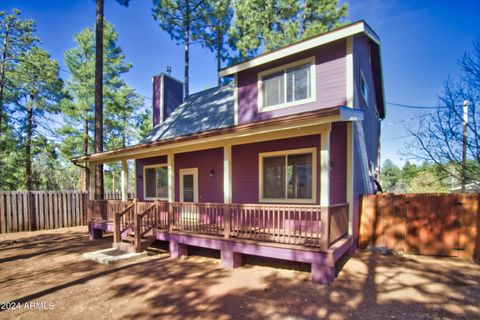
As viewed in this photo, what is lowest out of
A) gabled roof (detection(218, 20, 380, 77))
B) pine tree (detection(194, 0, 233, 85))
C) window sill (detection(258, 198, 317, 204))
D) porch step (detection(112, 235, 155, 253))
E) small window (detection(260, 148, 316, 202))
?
porch step (detection(112, 235, 155, 253))

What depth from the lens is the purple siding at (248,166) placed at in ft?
23.1

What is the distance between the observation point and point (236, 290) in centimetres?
441

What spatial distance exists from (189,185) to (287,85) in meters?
5.19

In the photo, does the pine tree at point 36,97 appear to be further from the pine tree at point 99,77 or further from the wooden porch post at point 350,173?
the wooden porch post at point 350,173

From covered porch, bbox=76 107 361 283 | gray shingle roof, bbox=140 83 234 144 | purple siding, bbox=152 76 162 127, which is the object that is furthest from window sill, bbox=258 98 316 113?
purple siding, bbox=152 76 162 127

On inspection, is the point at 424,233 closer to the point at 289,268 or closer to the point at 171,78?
the point at 289,268

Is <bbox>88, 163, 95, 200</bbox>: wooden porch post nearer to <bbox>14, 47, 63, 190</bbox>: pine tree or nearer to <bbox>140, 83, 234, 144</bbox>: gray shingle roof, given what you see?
<bbox>140, 83, 234, 144</bbox>: gray shingle roof

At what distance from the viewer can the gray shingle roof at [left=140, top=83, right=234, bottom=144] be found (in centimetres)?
950

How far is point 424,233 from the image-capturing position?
6281 millimetres

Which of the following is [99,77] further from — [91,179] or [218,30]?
[218,30]

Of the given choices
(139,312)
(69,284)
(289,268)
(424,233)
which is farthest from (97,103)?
(424,233)

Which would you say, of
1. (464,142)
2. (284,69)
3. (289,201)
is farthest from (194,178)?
(464,142)

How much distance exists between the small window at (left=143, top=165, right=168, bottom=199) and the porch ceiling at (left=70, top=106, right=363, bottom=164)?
7.82 ft

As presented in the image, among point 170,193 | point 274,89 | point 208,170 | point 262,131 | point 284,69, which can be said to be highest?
point 284,69
